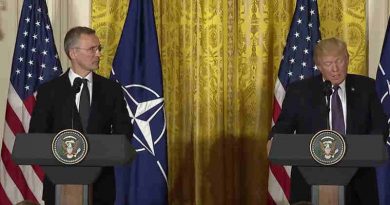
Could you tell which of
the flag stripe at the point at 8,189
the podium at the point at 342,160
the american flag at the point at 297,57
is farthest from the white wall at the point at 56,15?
the podium at the point at 342,160

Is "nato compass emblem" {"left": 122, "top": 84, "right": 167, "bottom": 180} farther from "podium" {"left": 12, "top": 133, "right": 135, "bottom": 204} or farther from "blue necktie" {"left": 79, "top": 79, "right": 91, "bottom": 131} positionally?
"podium" {"left": 12, "top": 133, "right": 135, "bottom": 204}

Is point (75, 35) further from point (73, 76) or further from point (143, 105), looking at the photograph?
point (143, 105)

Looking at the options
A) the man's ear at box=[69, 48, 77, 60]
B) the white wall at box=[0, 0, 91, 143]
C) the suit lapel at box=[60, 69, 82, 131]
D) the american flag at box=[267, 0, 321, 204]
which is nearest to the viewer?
the suit lapel at box=[60, 69, 82, 131]

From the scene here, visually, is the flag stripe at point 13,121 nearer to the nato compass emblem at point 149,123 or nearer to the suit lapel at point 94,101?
the nato compass emblem at point 149,123

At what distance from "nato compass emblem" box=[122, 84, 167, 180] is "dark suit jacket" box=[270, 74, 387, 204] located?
163cm

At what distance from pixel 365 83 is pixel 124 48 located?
2.20m

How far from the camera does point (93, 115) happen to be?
4527mm

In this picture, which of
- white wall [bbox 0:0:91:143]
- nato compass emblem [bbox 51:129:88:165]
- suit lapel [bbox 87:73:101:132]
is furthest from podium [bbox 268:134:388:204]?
white wall [bbox 0:0:91:143]

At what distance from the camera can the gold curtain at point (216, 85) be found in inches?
259

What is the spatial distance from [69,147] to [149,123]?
229 cm

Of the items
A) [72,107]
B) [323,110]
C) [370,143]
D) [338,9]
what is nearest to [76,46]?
[72,107]

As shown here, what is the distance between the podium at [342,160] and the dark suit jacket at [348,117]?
610 millimetres

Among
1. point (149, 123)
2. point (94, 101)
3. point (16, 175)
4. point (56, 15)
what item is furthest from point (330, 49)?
point (56, 15)

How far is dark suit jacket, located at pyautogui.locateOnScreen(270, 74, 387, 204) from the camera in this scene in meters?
4.35
